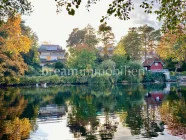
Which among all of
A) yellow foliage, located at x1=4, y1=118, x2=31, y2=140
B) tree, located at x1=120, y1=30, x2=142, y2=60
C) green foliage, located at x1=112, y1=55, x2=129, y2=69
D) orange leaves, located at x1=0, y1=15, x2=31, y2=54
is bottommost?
yellow foliage, located at x1=4, y1=118, x2=31, y2=140

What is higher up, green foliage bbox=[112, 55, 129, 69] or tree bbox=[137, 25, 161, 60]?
tree bbox=[137, 25, 161, 60]

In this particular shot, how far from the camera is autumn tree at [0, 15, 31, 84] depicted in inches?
1284

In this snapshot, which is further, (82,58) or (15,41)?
(82,58)

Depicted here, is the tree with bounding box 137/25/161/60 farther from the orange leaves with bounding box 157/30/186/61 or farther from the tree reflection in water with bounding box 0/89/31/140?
the tree reflection in water with bounding box 0/89/31/140

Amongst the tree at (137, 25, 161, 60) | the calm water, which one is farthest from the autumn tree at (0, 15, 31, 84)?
the tree at (137, 25, 161, 60)

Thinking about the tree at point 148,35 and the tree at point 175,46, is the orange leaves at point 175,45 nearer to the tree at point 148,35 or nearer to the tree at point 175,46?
the tree at point 175,46

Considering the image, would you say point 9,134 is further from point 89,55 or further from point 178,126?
point 89,55

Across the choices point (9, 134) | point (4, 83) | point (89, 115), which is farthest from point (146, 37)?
point (9, 134)

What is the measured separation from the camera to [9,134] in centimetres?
1067

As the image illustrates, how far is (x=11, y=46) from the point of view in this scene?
32.4 m

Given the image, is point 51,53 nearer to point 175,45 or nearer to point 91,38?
point 91,38

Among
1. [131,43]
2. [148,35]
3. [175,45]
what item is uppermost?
[148,35]

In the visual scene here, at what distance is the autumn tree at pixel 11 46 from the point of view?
107 feet

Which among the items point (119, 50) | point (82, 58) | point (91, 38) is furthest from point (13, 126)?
point (91, 38)
